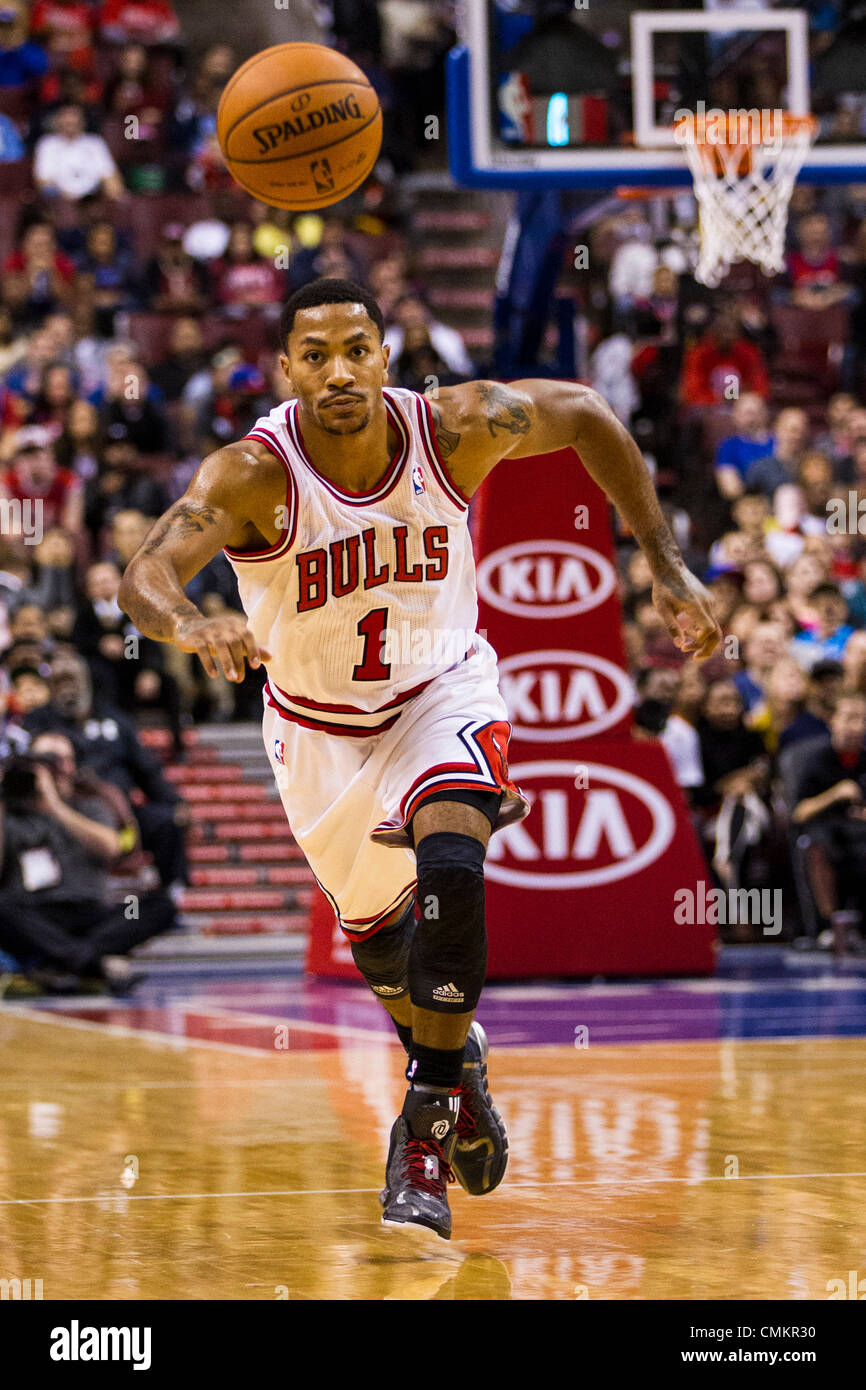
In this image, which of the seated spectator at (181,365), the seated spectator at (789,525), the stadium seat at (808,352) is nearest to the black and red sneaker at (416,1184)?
the seated spectator at (789,525)

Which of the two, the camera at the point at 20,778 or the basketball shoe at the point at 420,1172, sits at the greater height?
the camera at the point at 20,778

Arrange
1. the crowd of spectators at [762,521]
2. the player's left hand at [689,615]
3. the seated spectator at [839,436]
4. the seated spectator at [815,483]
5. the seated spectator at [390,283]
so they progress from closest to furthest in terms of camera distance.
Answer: the player's left hand at [689,615] < the crowd of spectators at [762,521] < the seated spectator at [815,483] < the seated spectator at [839,436] < the seated spectator at [390,283]

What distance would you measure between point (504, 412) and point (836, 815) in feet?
26.5

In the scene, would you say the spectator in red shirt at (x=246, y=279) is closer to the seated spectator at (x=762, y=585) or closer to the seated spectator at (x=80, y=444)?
the seated spectator at (x=80, y=444)

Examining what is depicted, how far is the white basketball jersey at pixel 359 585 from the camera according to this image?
16.2 ft

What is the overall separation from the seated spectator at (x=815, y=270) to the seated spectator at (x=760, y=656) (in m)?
5.40

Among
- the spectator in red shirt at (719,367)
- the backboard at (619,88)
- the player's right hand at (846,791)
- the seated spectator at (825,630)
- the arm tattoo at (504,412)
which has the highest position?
the backboard at (619,88)

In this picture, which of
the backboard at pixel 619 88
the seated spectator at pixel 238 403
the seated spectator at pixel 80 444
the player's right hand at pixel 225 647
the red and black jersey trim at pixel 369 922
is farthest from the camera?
the seated spectator at pixel 238 403

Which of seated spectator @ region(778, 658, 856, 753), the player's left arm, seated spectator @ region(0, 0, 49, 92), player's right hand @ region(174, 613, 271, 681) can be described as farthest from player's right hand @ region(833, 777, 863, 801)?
seated spectator @ region(0, 0, 49, 92)

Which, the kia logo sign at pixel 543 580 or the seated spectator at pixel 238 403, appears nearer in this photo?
the kia logo sign at pixel 543 580

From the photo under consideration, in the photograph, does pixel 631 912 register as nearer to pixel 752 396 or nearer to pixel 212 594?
pixel 212 594

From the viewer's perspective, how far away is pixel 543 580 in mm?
11430

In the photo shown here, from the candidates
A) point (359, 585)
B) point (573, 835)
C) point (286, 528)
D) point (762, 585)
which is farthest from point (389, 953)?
point (762, 585)
